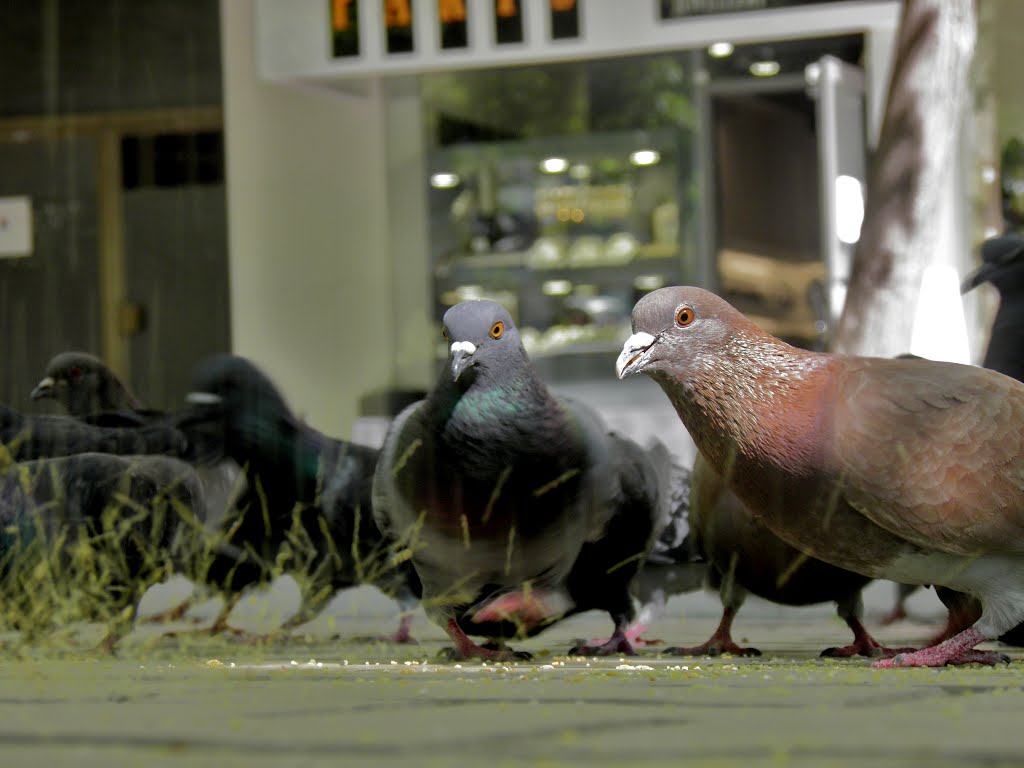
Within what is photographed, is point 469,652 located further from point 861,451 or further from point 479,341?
point 861,451

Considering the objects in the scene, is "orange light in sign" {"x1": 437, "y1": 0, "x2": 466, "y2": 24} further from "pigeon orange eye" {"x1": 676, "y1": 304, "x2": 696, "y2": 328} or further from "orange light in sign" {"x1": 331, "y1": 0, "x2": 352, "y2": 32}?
"pigeon orange eye" {"x1": 676, "y1": 304, "x2": 696, "y2": 328}

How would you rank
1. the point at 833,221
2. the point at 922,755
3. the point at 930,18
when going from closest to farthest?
the point at 922,755 → the point at 930,18 → the point at 833,221

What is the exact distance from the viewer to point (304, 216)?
568 centimetres

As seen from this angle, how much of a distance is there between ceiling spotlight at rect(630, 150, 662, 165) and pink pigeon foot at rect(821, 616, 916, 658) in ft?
9.59

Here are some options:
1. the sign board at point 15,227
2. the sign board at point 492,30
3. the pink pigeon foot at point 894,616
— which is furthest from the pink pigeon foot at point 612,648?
the sign board at point 492,30

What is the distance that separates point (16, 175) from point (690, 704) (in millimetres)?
4068

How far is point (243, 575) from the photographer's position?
3.57 meters

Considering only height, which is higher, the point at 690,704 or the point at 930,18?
the point at 930,18

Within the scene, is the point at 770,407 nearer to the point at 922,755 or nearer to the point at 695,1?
the point at 922,755

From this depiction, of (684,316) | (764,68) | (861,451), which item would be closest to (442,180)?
(764,68)

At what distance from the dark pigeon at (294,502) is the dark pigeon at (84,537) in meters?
0.21

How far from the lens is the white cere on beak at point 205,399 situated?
3.62 metres

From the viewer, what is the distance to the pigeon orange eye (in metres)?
2.48

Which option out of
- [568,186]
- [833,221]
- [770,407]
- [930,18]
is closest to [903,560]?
[770,407]
